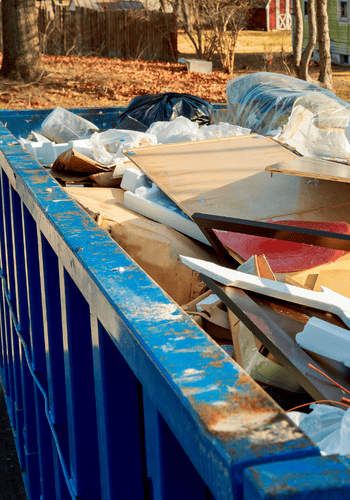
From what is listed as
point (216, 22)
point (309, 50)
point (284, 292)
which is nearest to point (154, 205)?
point (284, 292)

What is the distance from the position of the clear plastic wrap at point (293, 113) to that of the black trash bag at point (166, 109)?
28 cm

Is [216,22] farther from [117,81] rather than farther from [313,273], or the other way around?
[313,273]

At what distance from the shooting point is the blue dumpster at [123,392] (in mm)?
617

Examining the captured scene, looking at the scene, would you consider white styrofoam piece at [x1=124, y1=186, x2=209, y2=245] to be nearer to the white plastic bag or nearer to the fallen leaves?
the white plastic bag

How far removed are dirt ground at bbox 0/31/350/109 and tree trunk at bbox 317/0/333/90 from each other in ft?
2.25

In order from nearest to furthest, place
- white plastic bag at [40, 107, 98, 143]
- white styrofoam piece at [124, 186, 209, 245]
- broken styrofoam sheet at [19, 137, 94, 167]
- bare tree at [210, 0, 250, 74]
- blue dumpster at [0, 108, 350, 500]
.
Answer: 1. blue dumpster at [0, 108, 350, 500]
2. white styrofoam piece at [124, 186, 209, 245]
3. broken styrofoam sheet at [19, 137, 94, 167]
4. white plastic bag at [40, 107, 98, 143]
5. bare tree at [210, 0, 250, 74]

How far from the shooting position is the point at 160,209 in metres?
2.46

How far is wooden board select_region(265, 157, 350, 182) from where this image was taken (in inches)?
84.1

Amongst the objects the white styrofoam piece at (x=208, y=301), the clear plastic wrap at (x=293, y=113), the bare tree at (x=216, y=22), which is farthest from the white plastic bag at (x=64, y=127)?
the bare tree at (x=216, y=22)

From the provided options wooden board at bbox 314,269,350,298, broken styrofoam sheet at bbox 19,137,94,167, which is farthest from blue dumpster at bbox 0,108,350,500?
broken styrofoam sheet at bbox 19,137,94,167

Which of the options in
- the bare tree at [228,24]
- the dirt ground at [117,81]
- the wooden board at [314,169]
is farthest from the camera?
the bare tree at [228,24]

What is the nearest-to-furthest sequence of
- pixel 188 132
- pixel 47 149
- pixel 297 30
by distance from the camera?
1. pixel 188 132
2. pixel 47 149
3. pixel 297 30

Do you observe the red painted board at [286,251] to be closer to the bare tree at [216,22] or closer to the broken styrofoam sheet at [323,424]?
the broken styrofoam sheet at [323,424]

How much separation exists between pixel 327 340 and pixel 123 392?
47cm
